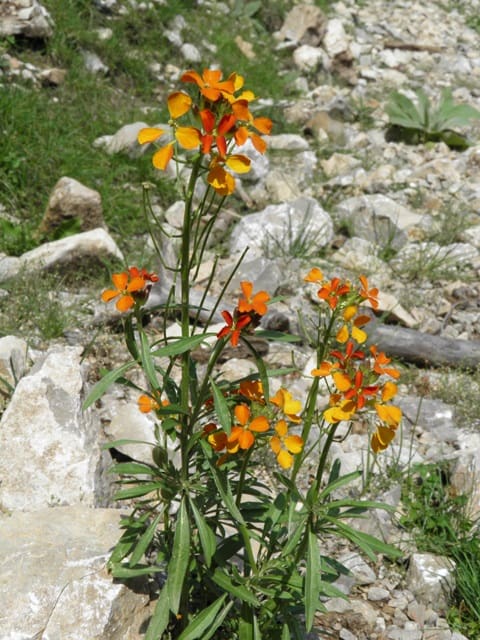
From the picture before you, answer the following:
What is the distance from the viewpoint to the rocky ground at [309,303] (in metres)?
2.13

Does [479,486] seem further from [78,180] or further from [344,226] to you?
[78,180]

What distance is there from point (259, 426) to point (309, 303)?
279 cm

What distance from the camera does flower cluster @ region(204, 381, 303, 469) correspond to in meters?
1.60

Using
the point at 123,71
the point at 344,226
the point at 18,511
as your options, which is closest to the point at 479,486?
the point at 18,511

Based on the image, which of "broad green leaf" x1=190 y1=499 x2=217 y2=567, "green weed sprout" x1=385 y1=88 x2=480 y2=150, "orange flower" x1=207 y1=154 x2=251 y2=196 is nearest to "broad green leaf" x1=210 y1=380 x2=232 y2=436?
"broad green leaf" x1=190 y1=499 x2=217 y2=567

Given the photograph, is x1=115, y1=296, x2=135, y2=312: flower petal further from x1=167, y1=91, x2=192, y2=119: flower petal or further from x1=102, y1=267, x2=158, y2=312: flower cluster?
x1=167, y1=91, x2=192, y2=119: flower petal

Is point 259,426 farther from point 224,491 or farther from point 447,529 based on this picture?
point 447,529

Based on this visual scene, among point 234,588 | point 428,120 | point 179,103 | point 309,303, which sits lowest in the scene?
point 309,303

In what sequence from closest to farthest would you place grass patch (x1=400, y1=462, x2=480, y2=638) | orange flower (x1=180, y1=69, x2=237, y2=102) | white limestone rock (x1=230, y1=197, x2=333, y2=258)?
1. orange flower (x1=180, y1=69, x2=237, y2=102)
2. grass patch (x1=400, y1=462, x2=480, y2=638)
3. white limestone rock (x1=230, y1=197, x2=333, y2=258)

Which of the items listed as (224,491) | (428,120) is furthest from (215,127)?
(428,120)

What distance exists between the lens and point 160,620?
1826 mm

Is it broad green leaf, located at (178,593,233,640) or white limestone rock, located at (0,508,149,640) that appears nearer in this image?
broad green leaf, located at (178,593,233,640)

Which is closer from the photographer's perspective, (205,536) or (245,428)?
(245,428)

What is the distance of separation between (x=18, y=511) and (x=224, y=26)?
6.43 meters
